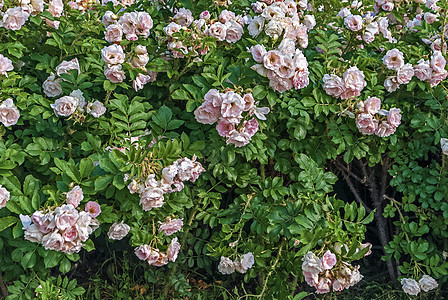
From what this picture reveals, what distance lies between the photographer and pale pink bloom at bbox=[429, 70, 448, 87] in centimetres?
257

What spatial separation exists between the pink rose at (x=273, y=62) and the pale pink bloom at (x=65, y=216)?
3.33 ft

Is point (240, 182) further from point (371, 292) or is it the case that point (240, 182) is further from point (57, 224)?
point (371, 292)

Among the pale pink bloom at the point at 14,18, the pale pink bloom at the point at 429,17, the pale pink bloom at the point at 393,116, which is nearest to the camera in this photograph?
the pale pink bloom at the point at 14,18

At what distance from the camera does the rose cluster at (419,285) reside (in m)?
2.68

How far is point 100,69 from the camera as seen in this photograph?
2445mm

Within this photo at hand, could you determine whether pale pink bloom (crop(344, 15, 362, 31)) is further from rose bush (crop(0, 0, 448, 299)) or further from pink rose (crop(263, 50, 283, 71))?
pink rose (crop(263, 50, 283, 71))

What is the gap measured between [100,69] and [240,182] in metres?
0.88

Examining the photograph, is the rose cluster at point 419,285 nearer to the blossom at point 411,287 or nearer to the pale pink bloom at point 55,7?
the blossom at point 411,287

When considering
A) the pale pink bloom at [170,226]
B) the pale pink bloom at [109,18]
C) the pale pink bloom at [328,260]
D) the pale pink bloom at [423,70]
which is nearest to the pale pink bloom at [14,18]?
the pale pink bloom at [109,18]

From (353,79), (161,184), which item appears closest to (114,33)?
(161,184)

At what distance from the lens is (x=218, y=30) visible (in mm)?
2523

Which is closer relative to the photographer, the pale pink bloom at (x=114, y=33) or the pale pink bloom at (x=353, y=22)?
the pale pink bloom at (x=114, y=33)

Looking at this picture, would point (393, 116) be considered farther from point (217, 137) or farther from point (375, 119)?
point (217, 137)

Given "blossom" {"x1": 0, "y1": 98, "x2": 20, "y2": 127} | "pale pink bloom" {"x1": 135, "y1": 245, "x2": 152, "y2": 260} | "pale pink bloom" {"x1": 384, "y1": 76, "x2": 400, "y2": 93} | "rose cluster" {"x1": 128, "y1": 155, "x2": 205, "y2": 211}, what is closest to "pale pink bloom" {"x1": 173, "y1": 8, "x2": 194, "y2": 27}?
"rose cluster" {"x1": 128, "y1": 155, "x2": 205, "y2": 211}
